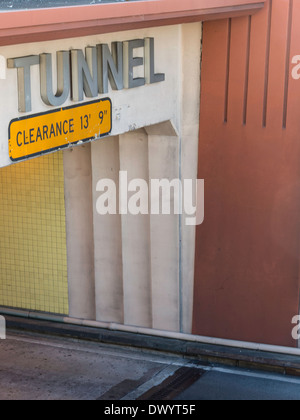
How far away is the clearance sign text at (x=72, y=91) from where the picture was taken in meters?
5.98

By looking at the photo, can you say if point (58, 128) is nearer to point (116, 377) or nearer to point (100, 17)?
point (100, 17)

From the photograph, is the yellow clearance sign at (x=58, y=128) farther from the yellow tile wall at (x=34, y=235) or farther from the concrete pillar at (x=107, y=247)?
the yellow tile wall at (x=34, y=235)

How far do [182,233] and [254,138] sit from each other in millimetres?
1511

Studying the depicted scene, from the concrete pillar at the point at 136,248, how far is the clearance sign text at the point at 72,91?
1384 millimetres

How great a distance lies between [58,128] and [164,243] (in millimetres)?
2960

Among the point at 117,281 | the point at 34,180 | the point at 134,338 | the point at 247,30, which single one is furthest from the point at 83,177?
the point at 247,30

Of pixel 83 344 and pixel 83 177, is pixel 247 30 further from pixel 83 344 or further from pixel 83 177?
pixel 83 344

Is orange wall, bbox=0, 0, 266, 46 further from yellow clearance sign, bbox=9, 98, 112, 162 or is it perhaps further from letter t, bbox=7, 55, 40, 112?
yellow clearance sign, bbox=9, 98, 112, 162

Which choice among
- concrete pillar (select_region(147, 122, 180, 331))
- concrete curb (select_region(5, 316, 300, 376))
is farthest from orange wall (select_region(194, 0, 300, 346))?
concrete pillar (select_region(147, 122, 180, 331))

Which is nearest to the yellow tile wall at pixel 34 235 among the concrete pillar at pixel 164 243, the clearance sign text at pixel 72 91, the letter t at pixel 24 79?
the concrete pillar at pixel 164 243

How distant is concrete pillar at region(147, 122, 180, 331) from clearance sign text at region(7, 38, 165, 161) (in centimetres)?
120

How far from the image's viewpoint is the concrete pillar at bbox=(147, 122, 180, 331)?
8609 millimetres

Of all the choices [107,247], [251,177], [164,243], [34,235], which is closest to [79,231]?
[107,247]

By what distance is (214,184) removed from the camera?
8555 millimetres
